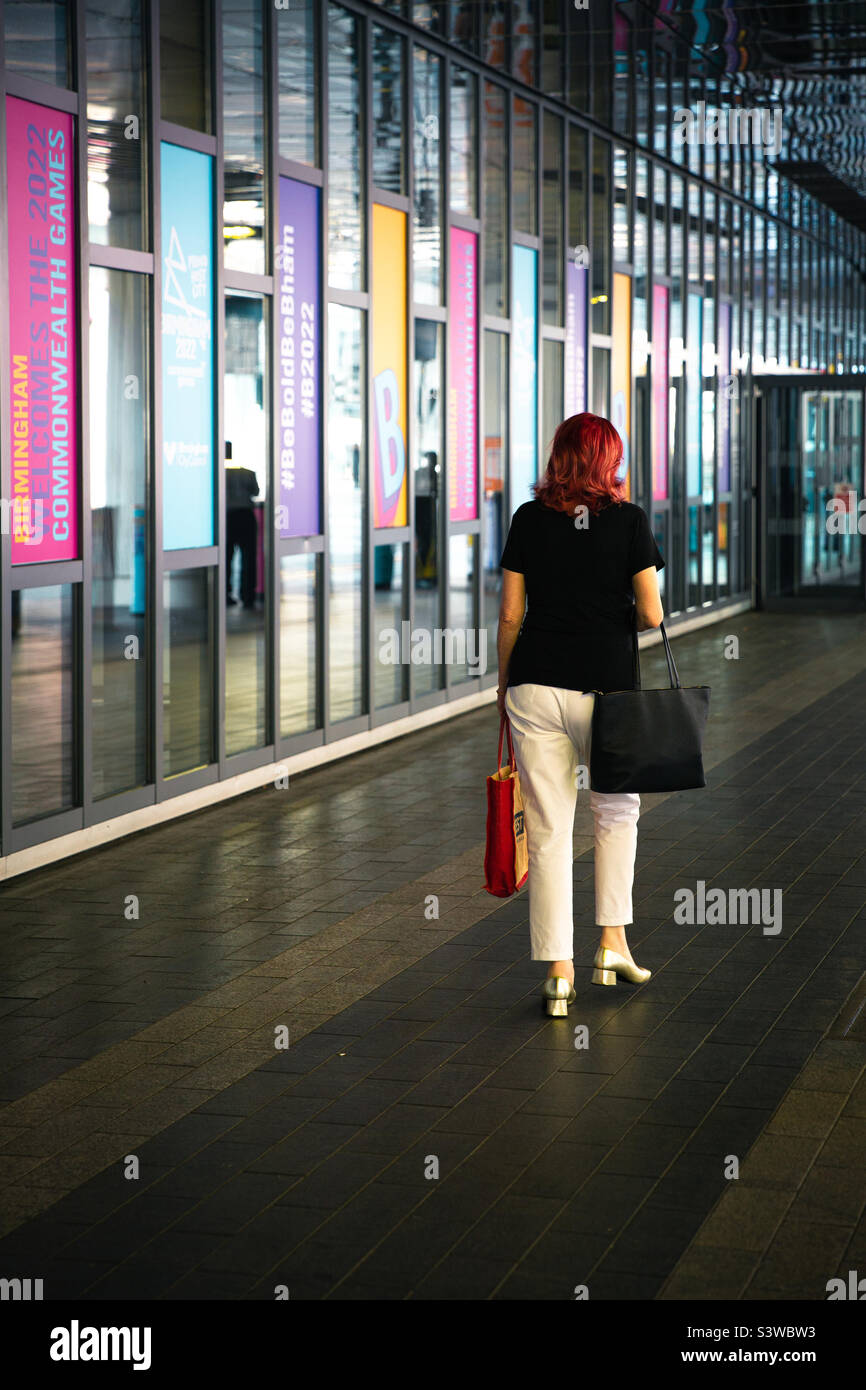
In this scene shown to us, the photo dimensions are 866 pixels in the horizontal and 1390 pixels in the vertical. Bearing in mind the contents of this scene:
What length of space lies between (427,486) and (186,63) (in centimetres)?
401

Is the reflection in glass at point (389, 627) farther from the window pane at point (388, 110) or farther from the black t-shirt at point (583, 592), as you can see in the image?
the black t-shirt at point (583, 592)

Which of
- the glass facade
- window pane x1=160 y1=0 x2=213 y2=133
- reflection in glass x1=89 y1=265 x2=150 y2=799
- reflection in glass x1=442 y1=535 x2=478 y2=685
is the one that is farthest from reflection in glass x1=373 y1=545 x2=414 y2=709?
window pane x1=160 y1=0 x2=213 y2=133

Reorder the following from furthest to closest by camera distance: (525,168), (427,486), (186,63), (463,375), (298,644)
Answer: (525,168) → (463,375) → (427,486) → (298,644) → (186,63)

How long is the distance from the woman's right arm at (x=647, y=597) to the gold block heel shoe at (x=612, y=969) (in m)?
1.13

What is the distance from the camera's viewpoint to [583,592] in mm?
5332

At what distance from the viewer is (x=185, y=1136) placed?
4449 millimetres

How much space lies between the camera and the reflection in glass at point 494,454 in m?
13.3

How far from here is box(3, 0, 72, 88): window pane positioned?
7.20m

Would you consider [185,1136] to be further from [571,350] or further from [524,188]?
[571,350]

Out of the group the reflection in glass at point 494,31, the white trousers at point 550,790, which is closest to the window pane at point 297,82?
the reflection in glass at point 494,31

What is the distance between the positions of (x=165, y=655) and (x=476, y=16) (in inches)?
210

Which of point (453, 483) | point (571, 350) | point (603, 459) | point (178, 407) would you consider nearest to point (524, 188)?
point (571, 350)

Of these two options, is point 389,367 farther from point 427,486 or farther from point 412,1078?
point 412,1078

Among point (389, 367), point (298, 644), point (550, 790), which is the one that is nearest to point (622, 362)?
point (389, 367)
